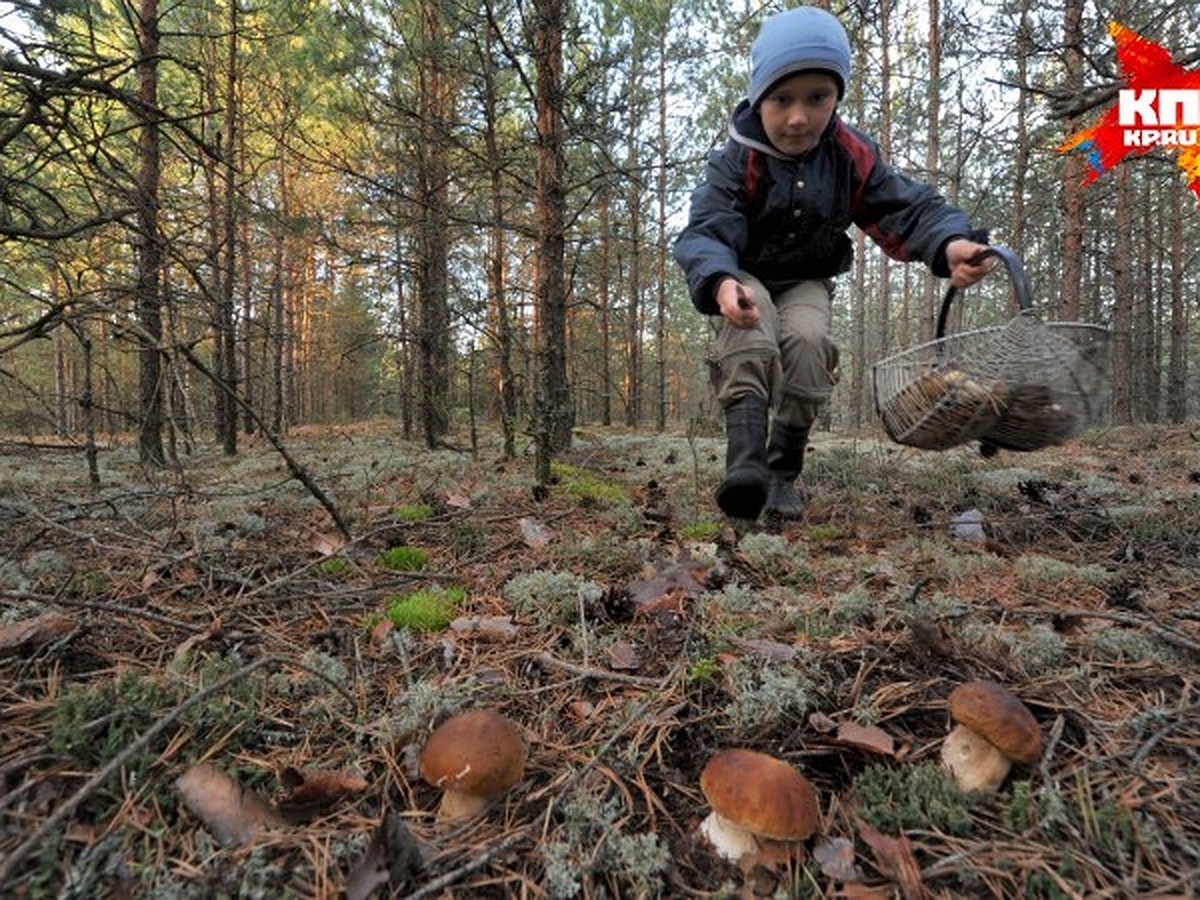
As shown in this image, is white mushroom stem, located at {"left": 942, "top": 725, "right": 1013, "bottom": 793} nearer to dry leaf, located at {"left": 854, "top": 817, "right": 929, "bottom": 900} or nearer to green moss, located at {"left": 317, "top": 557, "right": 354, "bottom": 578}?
dry leaf, located at {"left": 854, "top": 817, "right": 929, "bottom": 900}

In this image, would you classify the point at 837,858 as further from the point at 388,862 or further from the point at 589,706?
the point at 388,862

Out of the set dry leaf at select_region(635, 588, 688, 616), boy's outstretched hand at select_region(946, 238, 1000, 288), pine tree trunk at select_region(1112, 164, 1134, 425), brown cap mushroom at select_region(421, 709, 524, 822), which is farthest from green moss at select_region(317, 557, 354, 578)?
pine tree trunk at select_region(1112, 164, 1134, 425)

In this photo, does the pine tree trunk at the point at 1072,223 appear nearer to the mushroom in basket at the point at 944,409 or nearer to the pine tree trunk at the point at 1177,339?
the pine tree trunk at the point at 1177,339

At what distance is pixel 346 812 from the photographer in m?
1.34

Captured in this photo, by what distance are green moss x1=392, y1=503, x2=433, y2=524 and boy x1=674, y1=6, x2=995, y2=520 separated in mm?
1662

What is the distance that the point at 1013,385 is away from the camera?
2.45 meters

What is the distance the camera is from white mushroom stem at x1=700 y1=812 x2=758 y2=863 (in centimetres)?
125

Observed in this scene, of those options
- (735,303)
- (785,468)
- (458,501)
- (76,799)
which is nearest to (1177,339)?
(785,468)

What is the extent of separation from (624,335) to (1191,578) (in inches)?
713

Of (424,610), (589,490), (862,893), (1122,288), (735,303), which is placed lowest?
(862,893)

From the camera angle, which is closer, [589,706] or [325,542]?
[589,706]

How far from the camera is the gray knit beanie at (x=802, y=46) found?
2820 mm

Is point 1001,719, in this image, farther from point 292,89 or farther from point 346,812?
point 292,89

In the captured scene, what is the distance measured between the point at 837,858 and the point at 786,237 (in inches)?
122
